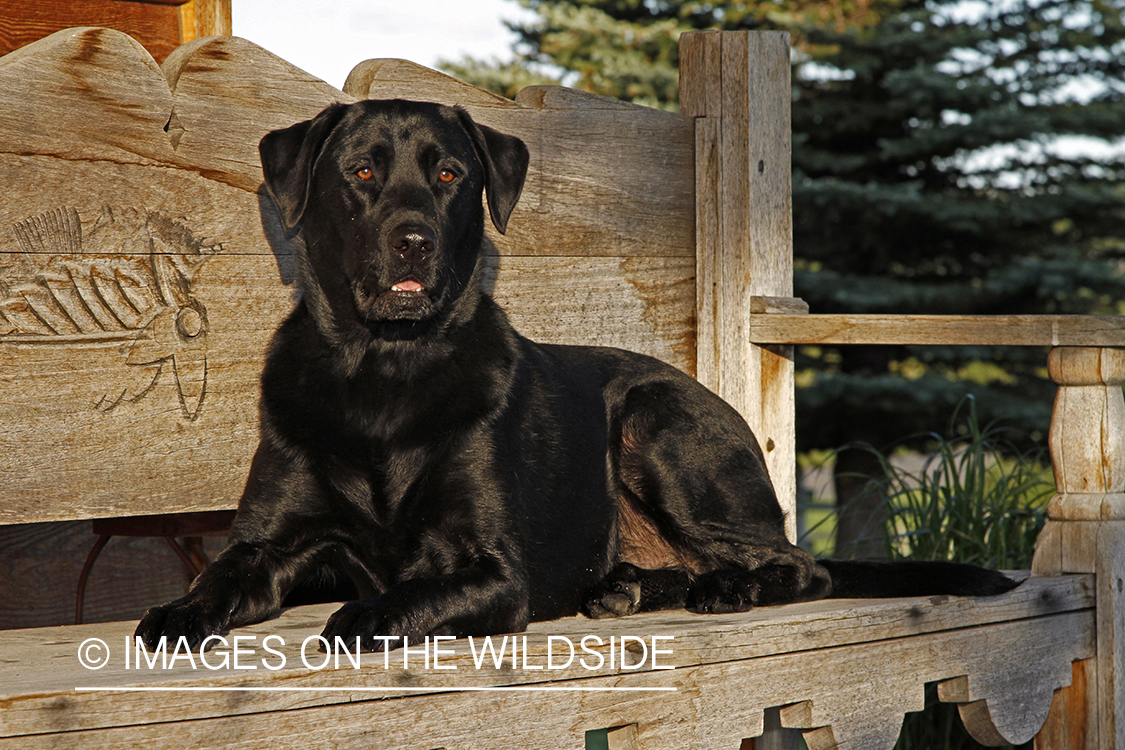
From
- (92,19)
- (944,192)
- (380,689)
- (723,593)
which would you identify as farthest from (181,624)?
(944,192)

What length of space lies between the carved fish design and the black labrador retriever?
0.33 metres

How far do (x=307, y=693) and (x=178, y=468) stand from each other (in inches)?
42.4

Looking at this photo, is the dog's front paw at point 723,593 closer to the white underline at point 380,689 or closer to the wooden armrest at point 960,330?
the white underline at point 380,689

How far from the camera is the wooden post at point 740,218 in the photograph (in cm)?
322

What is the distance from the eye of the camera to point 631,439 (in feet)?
8.64

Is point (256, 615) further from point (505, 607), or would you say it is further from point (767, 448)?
point (767, 448)

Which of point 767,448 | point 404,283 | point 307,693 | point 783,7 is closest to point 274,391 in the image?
point 404,283

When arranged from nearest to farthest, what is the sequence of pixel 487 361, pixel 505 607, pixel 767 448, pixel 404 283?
pixel 505 607 → pixel 404 283 → pixel 487 361 → pixel 767 448

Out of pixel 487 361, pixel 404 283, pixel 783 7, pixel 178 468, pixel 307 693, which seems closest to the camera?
pixel 307 693

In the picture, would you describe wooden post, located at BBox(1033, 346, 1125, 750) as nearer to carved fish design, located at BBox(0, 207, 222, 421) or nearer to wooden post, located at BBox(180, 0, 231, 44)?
carved fish design, located at BBox(0, 207, 222, 421)

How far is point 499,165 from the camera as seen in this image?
2471 millimetres

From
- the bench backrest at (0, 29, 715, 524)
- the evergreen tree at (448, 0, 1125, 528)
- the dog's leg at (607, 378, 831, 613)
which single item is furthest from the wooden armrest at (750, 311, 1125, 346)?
the evergreen tree at (448, 0, 1125, 528)

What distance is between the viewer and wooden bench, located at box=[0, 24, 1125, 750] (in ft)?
6.04

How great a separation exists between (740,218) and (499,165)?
1.02 metres
